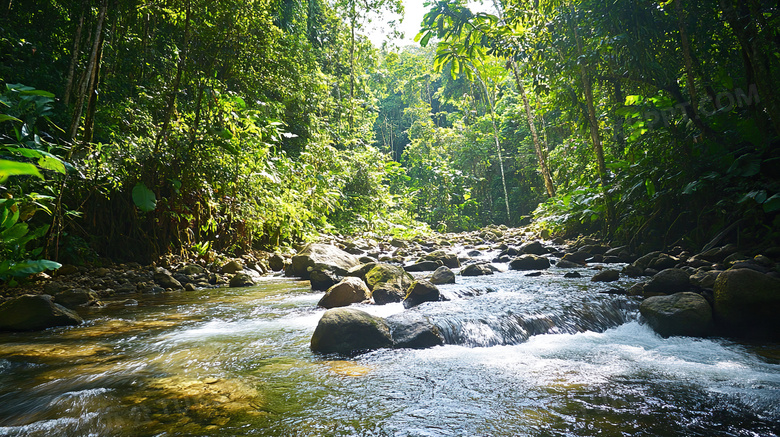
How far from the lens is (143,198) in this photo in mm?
5832

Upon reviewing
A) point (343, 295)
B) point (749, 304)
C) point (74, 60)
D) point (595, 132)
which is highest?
point (74, 60)

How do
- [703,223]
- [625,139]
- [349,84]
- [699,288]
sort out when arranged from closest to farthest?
[699,288]
[703,223]
[625,139]
[349,84]

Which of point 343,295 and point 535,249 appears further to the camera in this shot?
point 535,249

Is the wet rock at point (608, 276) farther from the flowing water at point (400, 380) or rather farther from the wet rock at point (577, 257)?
the wet rock at point (577, 257)

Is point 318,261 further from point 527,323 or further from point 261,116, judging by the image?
point 261,116

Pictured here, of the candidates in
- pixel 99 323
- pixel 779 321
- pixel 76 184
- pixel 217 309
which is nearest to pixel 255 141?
pixel 76 184

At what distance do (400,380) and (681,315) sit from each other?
8.59 ft

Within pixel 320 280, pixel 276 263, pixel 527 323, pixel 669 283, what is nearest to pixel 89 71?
pixel 320 280

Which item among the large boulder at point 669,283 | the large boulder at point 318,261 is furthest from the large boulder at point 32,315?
the large boulder at point 669,283

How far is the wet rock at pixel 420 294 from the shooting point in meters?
4.80

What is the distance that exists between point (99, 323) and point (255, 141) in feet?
16.2

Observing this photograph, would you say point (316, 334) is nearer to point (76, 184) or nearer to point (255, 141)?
point (76, 184)

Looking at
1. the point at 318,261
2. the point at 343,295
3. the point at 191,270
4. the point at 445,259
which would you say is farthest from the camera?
the point at 445,259

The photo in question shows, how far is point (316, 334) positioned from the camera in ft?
10.6
